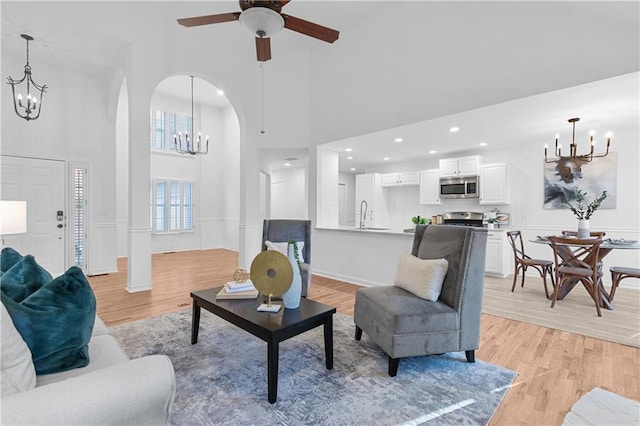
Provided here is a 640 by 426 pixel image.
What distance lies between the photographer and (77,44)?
→ 161 inches

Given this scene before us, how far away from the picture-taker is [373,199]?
24.9 feet

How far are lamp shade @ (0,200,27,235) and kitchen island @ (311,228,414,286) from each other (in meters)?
3.68

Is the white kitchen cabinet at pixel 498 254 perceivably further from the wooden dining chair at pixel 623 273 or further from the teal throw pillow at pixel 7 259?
the teal throw pillow at pixel 7 259

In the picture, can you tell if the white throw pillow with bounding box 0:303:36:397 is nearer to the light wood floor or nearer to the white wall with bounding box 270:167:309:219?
the light wood floor

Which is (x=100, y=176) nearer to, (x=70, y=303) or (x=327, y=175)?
(x=327, y=175)

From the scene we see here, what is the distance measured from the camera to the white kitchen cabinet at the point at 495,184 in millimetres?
5535

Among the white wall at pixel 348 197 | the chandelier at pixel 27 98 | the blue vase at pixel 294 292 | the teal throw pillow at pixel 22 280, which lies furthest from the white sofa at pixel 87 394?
the white wall at pixel 348 197

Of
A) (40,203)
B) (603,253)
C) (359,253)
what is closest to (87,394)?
(359,253)

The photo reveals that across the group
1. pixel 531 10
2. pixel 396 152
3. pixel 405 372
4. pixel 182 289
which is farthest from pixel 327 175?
pixel 405 372

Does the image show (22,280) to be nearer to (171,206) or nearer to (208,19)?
(208,19)

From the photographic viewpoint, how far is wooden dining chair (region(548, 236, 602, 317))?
3391mm

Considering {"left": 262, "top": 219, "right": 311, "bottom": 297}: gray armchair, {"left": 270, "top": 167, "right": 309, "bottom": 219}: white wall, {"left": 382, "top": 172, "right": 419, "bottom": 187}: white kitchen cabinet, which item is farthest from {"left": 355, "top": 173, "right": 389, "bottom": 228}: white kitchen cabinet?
{"left": 262, "top": 219, "right": 311, "bottom": 297}: gray armchair

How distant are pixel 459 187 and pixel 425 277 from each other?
14.0ft

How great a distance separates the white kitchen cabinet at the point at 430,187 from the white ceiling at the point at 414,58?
885mm
